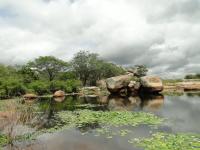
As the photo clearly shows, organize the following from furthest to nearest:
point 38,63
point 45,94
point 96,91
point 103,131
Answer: point 38,63
point 96,91
point 45,94
point 103,131

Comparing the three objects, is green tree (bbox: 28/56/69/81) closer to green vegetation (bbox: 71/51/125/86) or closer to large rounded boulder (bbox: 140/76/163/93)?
green vegetation (bbox: 71/51/125/86)

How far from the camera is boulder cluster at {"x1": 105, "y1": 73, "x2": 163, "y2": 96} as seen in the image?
1970 inches

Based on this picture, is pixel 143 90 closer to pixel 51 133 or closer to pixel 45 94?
pixel 45 94

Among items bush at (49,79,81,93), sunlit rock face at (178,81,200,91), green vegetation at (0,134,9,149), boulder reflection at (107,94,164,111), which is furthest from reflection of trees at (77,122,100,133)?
sunlit rock face at (178,81,200,91)

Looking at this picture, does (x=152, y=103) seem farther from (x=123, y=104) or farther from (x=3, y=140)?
(x=3, y=140)

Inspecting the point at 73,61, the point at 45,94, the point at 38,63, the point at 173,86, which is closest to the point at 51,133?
the point at 45,94

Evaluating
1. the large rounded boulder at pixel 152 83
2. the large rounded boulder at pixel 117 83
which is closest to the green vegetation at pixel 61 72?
the large rounded boulder at pixel 117 83

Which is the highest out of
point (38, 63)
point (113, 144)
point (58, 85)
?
point (38, 63)

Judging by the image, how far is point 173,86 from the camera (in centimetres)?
6888

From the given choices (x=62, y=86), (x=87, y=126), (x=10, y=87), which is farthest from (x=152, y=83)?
(x=87, y=126)

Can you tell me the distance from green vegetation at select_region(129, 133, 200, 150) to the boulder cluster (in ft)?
115

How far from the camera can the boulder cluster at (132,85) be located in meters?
50.0

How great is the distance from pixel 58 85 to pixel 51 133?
43.9 metres

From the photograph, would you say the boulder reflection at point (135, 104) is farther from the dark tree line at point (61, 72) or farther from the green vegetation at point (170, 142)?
the dark tree line at point (61, 72)
